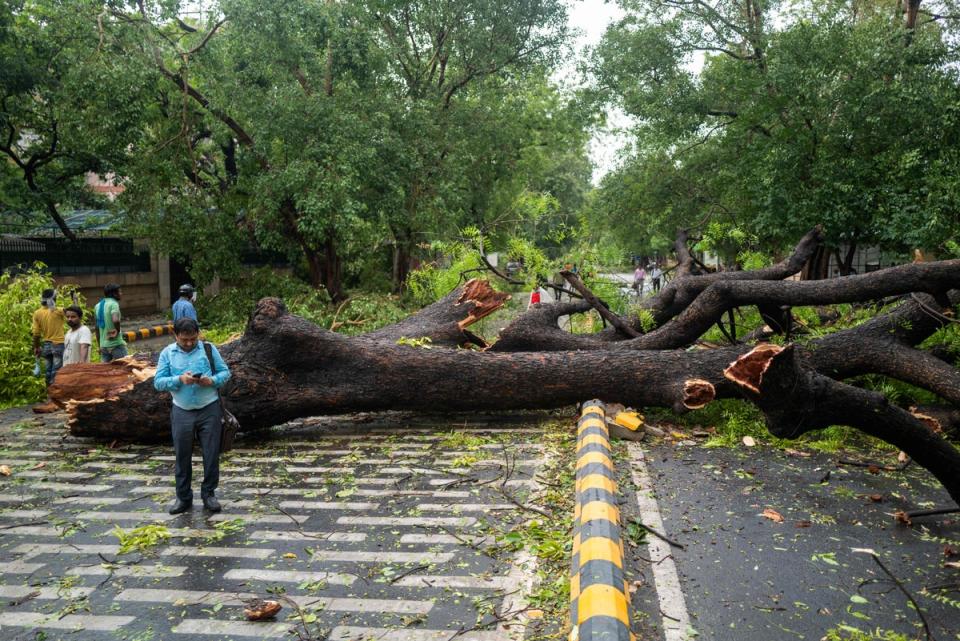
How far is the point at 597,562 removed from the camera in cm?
362

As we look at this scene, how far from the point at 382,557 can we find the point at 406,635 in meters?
0.98

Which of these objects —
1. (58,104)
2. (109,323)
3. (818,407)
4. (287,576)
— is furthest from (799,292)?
(58,104)

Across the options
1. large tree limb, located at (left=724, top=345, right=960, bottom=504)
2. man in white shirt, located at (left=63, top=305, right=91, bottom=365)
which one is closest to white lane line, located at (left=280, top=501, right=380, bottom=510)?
large tree limb, located at (left=724, top=345, right=960, bottom=504)

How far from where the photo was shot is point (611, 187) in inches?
743

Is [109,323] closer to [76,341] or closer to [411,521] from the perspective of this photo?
[76,341]

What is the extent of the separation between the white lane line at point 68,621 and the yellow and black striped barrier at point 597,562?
7.86 ft

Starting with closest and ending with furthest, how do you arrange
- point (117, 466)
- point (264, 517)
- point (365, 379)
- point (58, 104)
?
point (264, 517)
point (117, 466)
point (365, 379)
point (58, 104)

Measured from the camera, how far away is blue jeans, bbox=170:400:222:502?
Answer: 5.32 metres

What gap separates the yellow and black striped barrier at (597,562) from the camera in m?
3.05

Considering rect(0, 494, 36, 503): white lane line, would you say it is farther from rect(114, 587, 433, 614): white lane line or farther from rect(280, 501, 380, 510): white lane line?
rect(280, 501, 380, 510): white lane line

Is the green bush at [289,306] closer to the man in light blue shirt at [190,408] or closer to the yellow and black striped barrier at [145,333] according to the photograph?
the yellow and black striped barrier at [145,333]

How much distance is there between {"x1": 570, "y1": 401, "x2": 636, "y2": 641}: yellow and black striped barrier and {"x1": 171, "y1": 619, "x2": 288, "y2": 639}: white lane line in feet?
4.95

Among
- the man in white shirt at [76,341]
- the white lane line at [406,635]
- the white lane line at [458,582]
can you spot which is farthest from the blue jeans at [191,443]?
the man in white shirt at [76,341]

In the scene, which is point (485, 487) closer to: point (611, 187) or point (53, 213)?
point (611, 187)
